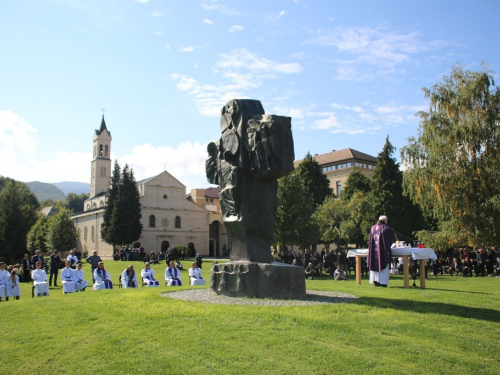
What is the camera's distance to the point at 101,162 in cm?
9419

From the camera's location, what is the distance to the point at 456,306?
32.8ft

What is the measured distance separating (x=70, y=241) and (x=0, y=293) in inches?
1494

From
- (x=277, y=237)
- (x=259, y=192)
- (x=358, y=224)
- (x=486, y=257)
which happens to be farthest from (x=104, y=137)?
(x=259, y=192)

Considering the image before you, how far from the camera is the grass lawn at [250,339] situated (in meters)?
6.47

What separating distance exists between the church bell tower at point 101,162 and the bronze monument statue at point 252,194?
85248mm

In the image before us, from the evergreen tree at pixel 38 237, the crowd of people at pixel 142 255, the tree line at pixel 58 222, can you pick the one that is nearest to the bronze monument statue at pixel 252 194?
the crowd of people at pixel 142 255

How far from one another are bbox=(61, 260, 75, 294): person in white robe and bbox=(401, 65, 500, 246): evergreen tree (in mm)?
19516

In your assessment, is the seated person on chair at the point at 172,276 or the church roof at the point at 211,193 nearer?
the seated person on chair at the point at 172,276

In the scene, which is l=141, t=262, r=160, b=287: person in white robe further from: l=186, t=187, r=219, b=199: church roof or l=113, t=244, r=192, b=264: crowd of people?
l=186, t=187, r=219, b=199: church roof

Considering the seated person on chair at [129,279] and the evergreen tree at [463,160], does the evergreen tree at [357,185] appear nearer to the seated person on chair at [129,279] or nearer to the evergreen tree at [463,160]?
the evergreen tree at [463,160]

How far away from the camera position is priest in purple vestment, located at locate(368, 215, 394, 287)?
14180mm

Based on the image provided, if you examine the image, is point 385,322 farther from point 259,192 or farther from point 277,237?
point 277,237

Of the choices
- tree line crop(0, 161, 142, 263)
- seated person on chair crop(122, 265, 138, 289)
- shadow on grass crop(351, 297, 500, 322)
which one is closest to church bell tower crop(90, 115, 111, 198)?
tree line crop(0, 161, 142, 263)

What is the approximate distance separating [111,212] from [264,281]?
178 feet
